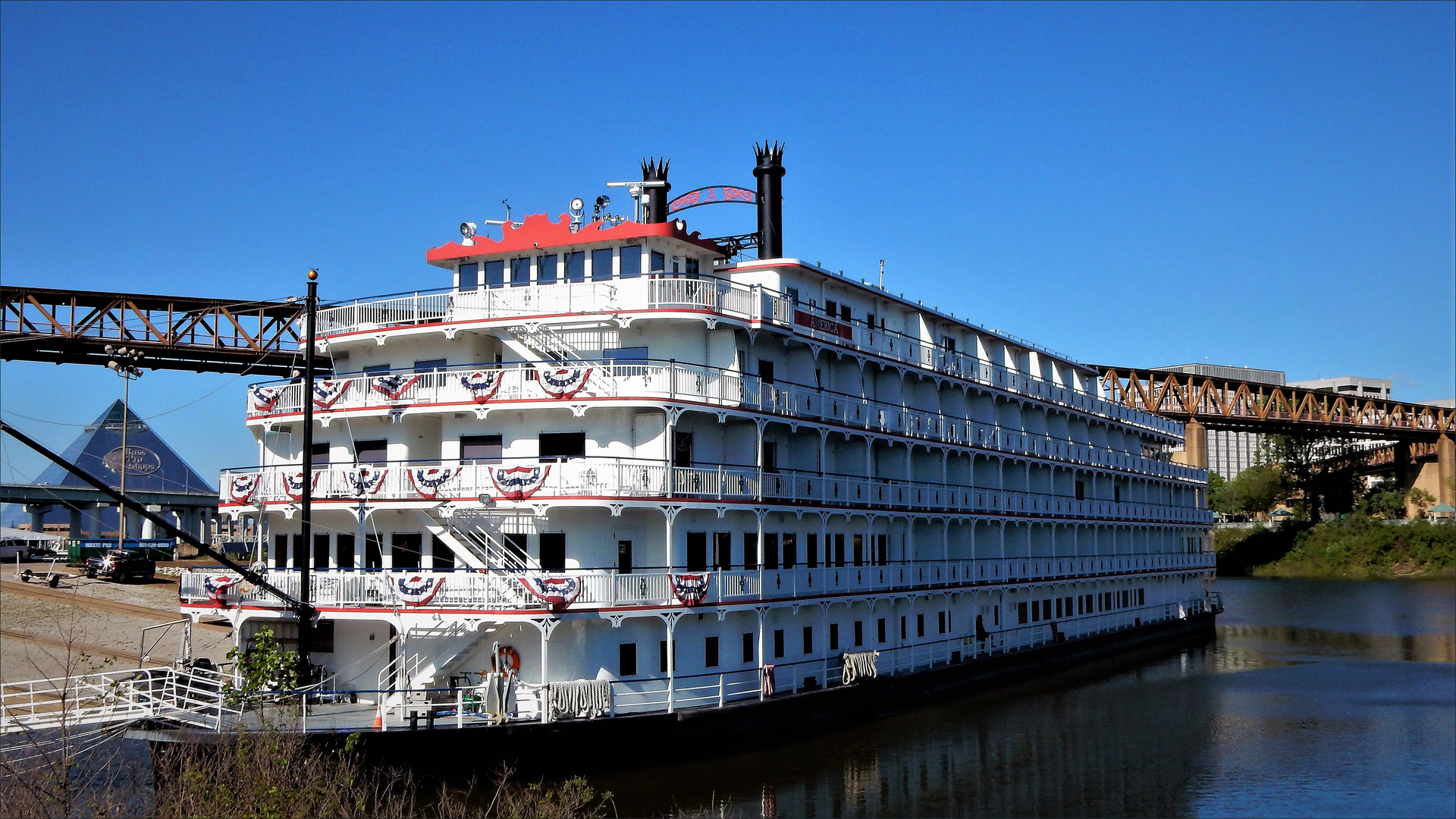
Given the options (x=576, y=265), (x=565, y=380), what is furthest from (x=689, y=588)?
(x=576, y=265)

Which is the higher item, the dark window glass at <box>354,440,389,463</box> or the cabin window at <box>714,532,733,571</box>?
the dark window glass at <box>354,440,389,463</box>

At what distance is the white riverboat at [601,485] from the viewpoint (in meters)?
28.7

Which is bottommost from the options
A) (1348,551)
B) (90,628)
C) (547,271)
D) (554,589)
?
(1348,551)

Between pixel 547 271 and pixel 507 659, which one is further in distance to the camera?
pixel 547 271

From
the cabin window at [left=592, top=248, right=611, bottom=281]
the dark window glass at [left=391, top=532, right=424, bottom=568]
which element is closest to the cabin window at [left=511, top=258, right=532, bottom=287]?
the cabin window at [left=592, top=248, right=611, bottom=281]

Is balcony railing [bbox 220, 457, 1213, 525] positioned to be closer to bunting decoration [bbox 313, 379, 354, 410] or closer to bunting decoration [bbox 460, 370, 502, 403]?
bunting decoration [bbox 460, 370, 502, 403]

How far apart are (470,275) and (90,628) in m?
23.2

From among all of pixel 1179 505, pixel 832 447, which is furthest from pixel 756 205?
pixel 1179 505

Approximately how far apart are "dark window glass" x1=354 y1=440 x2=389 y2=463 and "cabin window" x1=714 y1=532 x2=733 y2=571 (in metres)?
8.54

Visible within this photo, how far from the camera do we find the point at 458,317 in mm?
32250

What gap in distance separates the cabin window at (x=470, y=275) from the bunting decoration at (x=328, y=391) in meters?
4.58

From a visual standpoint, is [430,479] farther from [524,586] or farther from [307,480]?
[524,586]

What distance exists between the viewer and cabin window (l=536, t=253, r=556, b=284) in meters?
33.4

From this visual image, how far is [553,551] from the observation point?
29.9 meters
